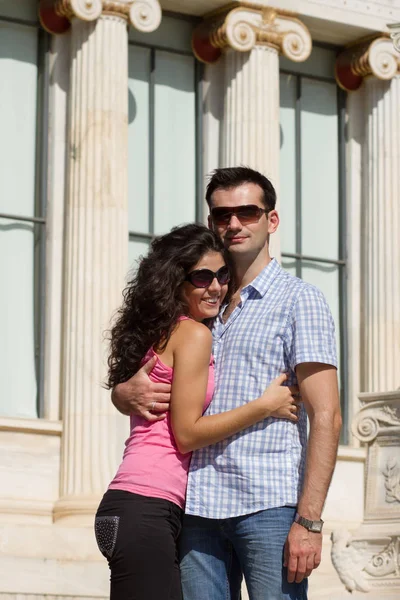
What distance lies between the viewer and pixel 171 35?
25984mm

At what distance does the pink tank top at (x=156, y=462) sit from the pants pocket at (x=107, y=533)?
0.16m

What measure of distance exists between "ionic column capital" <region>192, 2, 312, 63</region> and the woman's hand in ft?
62.8

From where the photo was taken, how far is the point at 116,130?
2364cm

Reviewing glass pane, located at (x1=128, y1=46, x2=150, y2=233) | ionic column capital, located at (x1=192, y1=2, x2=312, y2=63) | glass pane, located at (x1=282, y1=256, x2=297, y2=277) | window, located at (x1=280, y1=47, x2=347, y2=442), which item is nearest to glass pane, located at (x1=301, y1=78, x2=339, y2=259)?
window, located at (x1=280, y1=47, x2=347, y2=442)

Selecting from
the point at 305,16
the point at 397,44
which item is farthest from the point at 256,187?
the point at 305,16

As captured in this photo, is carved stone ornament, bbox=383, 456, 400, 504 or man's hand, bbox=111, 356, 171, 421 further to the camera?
carved stone ornament, bbox=383, 456, 400, 504

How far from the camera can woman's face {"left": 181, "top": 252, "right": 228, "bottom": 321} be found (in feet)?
22.3

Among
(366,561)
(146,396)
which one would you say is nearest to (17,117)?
(366,561)

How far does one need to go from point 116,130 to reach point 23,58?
1.94m

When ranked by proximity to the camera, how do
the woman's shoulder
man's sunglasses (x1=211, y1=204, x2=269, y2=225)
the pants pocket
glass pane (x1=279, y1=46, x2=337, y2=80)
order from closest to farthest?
the pants pocket, the woman's shoulder, man's sunglasses (x1=211, y1=204, x2=269, y2=225), glass pane (x1=279, y1=46, x2=337, y2=80)

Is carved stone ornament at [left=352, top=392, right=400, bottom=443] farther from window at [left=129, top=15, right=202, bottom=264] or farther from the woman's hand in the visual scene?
the woman's hand

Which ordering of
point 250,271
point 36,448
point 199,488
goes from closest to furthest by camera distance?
point 199,488, point 250,271, point 36,448

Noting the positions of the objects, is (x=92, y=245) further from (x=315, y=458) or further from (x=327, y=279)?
(x=315, y=458)

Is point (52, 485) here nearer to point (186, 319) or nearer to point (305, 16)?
point (305, 16)
